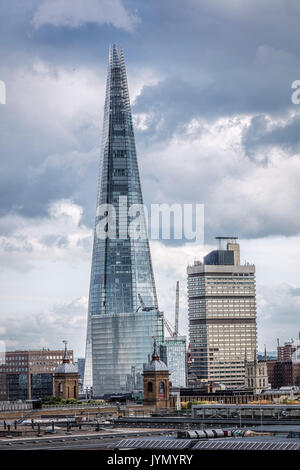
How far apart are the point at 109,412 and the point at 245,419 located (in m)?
43.9

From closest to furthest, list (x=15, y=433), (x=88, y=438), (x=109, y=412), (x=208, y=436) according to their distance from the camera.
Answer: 1. (x=208, y=436)
2. (x=88, y=438)
3. (x=15, y=433)
4. (x=109, y=412)

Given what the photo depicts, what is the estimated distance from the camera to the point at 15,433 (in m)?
131
